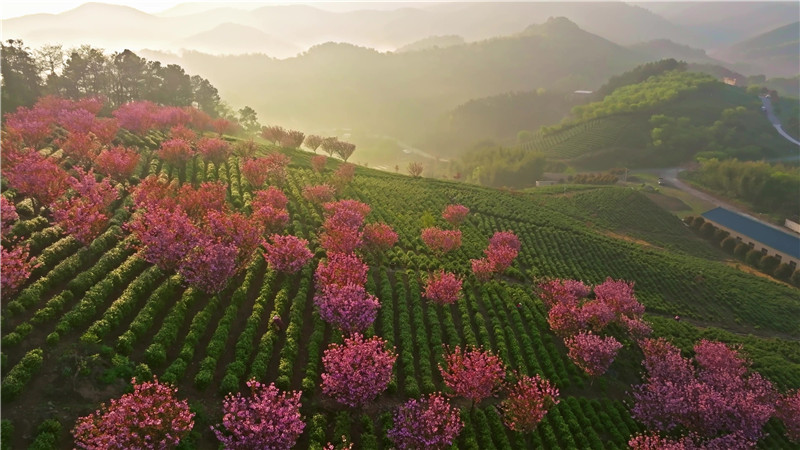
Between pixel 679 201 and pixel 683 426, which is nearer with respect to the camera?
pixel 683 426

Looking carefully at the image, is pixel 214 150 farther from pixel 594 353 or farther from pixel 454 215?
pixel 594 353

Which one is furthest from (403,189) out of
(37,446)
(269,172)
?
(37,446)

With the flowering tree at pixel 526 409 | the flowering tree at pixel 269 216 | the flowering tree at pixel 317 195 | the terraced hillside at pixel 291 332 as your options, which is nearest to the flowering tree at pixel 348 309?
the terraced hillside at pixel 291 332

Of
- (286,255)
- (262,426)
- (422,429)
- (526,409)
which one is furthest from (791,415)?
(286,255)

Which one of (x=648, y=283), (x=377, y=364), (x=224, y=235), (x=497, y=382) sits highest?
(x=224, y=235)

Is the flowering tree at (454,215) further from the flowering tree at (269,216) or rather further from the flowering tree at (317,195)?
the flowering tree at (269,216)

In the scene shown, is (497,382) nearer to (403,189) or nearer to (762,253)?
(403,189)
